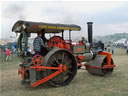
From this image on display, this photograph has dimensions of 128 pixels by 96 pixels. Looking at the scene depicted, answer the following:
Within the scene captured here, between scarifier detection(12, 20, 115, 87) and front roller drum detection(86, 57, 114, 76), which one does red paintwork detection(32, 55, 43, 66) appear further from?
front roller drum detection(86, 57, 114, 76)

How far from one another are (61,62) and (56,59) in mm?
231

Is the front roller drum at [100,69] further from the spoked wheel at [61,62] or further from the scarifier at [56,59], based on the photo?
the spoked wheel at [61,62]

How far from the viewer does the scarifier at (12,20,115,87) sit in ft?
14.6

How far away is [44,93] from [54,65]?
3.07ft

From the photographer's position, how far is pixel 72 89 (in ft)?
14.5

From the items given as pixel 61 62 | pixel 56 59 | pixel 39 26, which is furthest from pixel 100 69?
pixel 39 26

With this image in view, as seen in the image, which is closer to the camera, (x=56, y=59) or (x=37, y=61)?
(x=37, y=61)

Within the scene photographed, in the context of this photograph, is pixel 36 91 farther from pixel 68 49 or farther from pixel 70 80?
pixel 68 49

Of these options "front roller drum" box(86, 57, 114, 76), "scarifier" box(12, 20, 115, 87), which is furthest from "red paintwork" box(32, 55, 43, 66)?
"front roller drum" box(86, 57, 114, 76)

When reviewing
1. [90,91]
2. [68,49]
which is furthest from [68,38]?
[90,91]


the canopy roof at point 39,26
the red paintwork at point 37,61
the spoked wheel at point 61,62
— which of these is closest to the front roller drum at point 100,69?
the spoked wheel at point 61,62

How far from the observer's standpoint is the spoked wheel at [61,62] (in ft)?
15.0

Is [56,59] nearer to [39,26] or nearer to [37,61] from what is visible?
[37,61]

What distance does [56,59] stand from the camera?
15.6 feet
